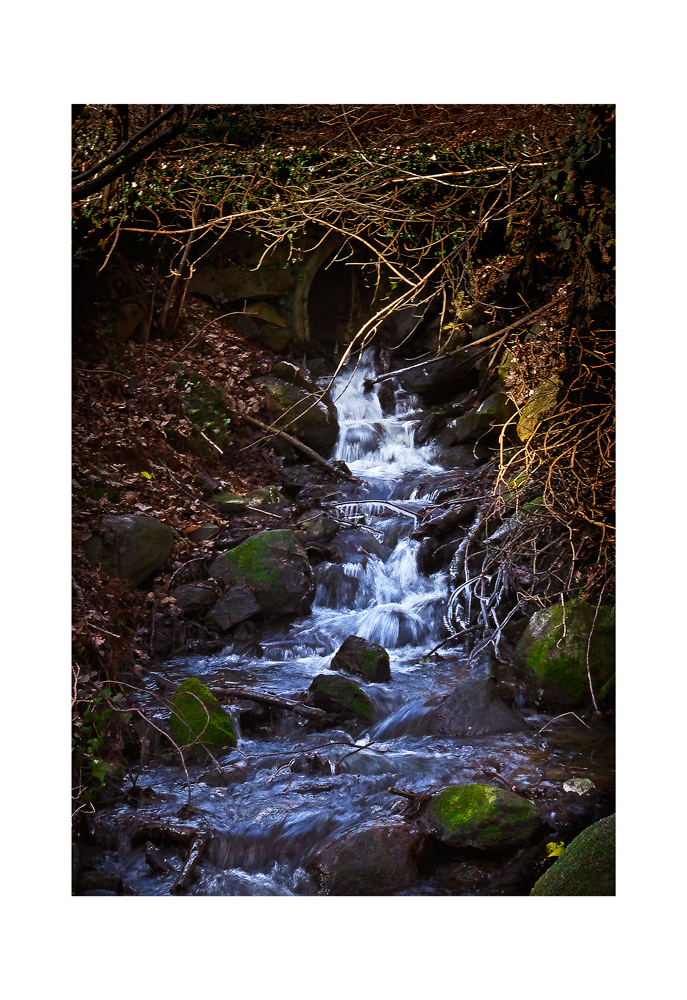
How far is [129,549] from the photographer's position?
2.56 meters

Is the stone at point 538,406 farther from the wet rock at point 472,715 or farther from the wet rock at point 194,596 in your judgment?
the wet rock at point 194,596

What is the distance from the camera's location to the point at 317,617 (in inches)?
103

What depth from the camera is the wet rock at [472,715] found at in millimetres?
2531

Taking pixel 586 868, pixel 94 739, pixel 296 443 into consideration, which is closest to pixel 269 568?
pixel 296 443

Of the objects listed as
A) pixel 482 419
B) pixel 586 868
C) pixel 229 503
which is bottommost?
pixel 586 868

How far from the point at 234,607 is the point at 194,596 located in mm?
163

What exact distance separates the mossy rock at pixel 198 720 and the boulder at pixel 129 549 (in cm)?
47

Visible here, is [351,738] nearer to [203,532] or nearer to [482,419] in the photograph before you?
[203,532]

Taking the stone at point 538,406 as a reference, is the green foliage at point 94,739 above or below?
below

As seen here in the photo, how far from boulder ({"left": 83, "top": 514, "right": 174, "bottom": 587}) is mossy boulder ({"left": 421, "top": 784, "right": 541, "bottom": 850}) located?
1.41m

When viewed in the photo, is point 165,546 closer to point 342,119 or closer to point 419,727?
point 419,727

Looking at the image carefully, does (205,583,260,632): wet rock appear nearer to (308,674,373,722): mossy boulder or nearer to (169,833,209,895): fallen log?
(308,674,373,722): mossy boulder

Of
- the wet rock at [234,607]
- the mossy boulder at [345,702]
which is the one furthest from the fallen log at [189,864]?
the wet rock at [234,607]

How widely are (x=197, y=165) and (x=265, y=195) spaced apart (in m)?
0.30
